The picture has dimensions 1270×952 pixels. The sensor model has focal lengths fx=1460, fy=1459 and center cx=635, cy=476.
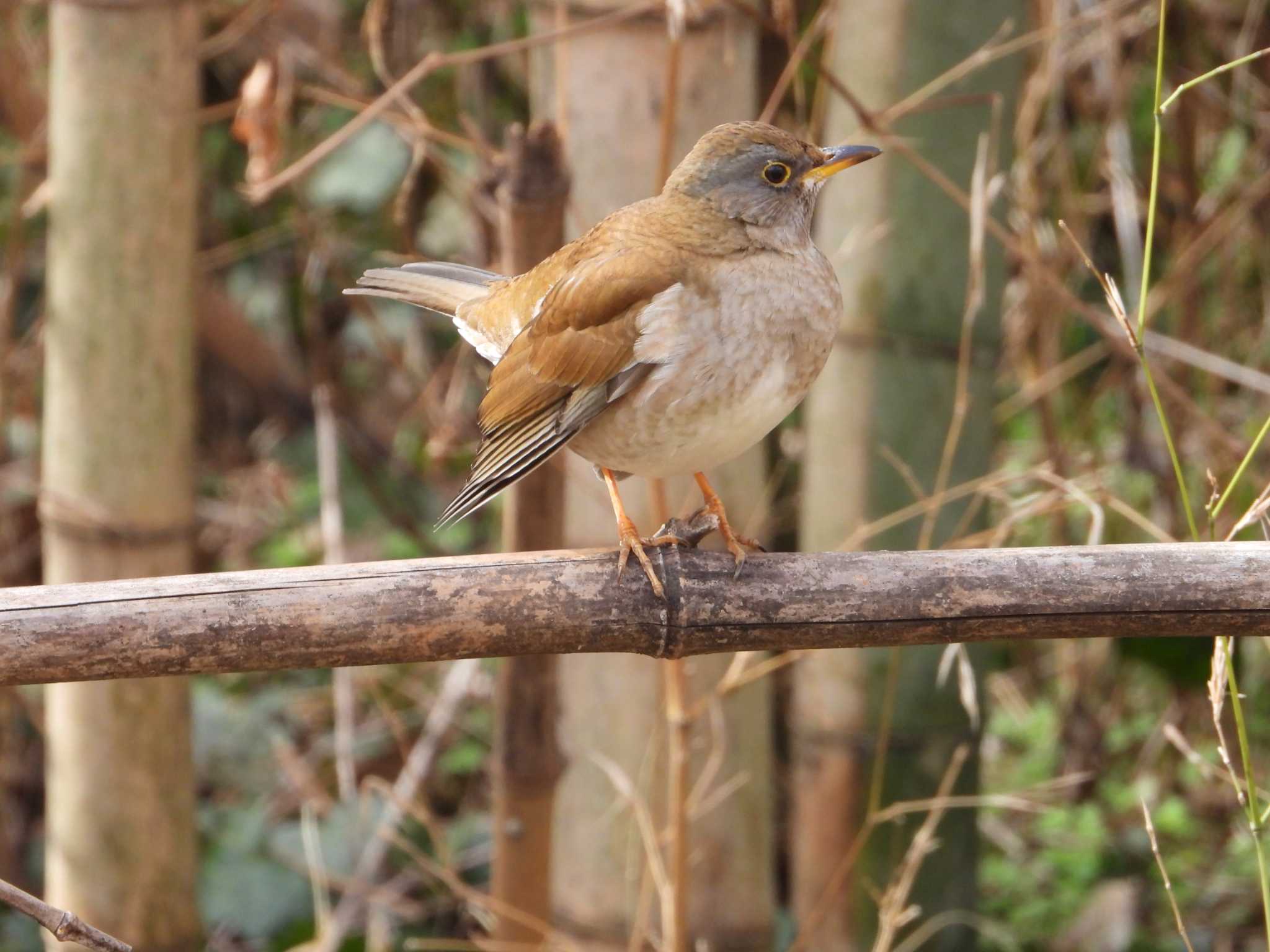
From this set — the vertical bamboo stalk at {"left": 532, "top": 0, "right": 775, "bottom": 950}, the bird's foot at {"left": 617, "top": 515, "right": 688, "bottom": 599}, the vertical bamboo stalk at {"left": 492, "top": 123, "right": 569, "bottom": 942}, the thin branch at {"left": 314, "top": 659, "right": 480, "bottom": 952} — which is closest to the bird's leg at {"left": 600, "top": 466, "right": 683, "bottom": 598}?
the bird's foot at {"left": 617, "top": 515, "right": 688, "bottom": 599}

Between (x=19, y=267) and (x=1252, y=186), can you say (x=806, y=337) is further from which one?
(x=19, y=267)

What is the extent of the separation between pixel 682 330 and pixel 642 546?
0.37 metres

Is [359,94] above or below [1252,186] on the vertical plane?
above

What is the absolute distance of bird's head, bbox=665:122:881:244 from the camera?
93.9 inches

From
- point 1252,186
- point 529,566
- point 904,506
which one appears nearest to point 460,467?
point 904,506

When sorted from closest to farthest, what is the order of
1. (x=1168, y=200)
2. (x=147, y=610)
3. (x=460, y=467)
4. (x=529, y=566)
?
(x=147, y=610), (x=529, y=566), (x=1168, y=200), (x=460, y=467)

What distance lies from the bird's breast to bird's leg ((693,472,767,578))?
0.35 feet

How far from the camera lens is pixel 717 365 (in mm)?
2234

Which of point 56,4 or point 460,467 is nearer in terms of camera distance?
point 56,4

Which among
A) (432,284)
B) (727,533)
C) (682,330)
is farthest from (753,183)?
(432,284)

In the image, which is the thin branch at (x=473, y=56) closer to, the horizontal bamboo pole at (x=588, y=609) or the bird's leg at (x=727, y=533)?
the bird's leg at (x=727, y=533)

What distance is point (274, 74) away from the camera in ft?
13.6

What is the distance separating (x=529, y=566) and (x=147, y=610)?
47 cm

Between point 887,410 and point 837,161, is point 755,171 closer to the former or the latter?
point 837,161
